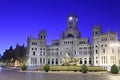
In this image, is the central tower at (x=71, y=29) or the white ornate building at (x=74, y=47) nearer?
the white ornate building at (x=74, y=47)

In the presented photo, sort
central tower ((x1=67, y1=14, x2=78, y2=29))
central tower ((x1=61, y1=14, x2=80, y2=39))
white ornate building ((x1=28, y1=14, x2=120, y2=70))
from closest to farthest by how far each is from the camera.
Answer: white ornate building ((x1=28, y1=14, x2=120, y2=70)) → central tower ((x1=61, y1=14, x2=80, y2=39)) → central tower ((x1=67, y1=14, x2=78, y2=29))

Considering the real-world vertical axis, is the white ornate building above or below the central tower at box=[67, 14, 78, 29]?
below

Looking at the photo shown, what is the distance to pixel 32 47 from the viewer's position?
147m

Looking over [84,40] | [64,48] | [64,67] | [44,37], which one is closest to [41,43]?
[44,37]

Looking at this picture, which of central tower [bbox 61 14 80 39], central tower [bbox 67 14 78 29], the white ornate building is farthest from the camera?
central tower [bbox 67 14 78 29]

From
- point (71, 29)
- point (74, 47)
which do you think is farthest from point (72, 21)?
point (74, 47)

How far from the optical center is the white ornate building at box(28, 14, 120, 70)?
127188 mm

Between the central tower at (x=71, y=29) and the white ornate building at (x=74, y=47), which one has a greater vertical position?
the central tower at (x=71, y=29)

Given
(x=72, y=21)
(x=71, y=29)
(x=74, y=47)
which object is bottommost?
(x=74, y=47)

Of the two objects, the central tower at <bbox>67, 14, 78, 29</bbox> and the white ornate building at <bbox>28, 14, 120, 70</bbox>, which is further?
the central tower at <bbox>67, 14, 78, 29</bbox>

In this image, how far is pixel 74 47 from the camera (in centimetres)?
14375

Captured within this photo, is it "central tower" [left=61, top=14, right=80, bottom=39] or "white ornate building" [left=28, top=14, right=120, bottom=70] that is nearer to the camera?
"white ornate building" [left=28, top=14, right=120, bottom=70]

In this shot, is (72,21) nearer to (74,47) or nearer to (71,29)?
(71,29)

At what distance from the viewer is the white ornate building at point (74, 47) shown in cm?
12719
